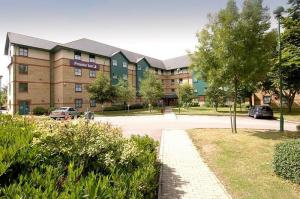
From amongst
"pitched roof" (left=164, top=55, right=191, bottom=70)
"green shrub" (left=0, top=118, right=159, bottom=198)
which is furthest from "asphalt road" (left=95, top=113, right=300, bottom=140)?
"pitched roof" (left=164, top=55, right=191, bottom=70)

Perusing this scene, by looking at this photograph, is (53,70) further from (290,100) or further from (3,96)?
(290,100)

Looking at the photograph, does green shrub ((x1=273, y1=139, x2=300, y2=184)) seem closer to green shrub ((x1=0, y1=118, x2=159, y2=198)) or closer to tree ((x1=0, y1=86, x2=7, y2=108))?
green shrub ((x1=0, y1=118, x2=159, y2=198))

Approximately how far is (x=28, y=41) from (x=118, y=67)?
17317 millimetres

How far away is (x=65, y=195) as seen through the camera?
9.81ft

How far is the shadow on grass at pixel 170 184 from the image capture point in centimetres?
558

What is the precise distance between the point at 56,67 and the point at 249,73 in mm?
32197

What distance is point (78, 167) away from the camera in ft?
16.0

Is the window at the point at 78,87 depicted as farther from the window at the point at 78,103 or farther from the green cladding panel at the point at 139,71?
the green cladding panel at the point at 139,71

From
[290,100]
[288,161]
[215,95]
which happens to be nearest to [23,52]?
[215,95]

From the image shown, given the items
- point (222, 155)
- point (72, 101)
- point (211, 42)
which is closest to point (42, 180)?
point (222, 155)

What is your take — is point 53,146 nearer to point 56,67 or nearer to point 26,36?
point 56,67

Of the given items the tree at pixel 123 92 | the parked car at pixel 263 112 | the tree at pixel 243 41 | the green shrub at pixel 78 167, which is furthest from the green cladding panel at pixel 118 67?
the green shrub at pixel 78 167

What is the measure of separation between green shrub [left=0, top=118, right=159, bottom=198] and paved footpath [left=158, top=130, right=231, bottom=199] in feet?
2.93

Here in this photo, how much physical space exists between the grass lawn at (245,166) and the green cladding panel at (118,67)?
34.2 meters
